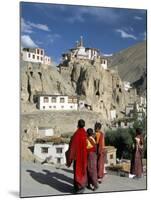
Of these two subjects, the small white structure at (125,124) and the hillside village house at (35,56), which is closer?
the hillside village house at (35,56)

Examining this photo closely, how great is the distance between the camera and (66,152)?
5.05 meters

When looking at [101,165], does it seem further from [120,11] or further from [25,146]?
[120,11]

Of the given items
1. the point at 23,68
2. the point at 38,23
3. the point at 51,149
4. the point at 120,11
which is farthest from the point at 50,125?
the point at 120,11

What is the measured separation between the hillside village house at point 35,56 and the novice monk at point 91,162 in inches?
29.3

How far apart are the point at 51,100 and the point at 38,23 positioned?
2.28 ft

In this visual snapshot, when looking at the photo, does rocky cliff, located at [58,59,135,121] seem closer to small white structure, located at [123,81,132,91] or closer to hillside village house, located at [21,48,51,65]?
Answer: small white structure, located at [123,81,132,91]

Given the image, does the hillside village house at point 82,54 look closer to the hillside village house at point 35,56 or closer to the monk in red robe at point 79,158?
the hillside village house at point 35,56

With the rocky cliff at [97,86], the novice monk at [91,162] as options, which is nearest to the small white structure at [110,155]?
the novice monk at [91,162]

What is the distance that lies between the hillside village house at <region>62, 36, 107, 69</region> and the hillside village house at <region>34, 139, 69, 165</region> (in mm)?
777

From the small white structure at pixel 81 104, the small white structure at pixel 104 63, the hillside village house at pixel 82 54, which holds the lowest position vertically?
the small white structure at pixel 81 104

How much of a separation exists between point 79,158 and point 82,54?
0.96 m

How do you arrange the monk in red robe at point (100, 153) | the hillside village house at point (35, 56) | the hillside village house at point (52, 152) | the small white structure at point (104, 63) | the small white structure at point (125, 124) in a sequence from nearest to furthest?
the hillside village house at point (35, 56) → the hillside village house at point (52, 152) → the monk in red robe at point (100, 153) → the small white structure at point (104, 63) → the small white structure at point (125, 124)

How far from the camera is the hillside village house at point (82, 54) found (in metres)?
5.12

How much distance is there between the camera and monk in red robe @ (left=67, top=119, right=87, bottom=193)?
5004 mm
